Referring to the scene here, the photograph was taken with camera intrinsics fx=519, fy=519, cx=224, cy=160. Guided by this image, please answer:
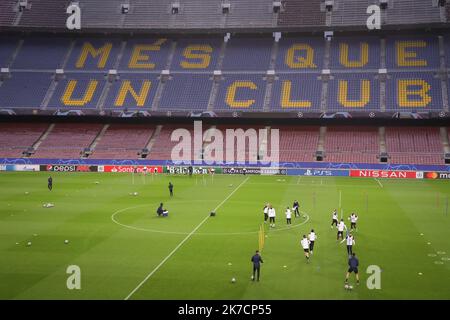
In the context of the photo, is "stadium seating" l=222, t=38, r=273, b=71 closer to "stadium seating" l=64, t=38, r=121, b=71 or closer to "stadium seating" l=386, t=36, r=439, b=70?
"stadium seating" l=64, t=38, r=121, b=71

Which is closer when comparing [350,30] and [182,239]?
[182,239]

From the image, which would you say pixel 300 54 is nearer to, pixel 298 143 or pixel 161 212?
pixel 298 143

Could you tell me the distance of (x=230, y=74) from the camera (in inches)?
2840

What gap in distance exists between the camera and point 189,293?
1967cm

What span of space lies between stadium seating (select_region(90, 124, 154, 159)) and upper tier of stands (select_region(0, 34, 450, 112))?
3560 mm

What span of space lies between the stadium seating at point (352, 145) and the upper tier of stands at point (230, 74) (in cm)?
341

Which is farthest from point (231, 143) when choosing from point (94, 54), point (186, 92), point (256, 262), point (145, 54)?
point (256, 262)

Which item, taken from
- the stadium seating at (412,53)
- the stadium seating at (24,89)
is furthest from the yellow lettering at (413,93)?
the stadium seating at (24,89)

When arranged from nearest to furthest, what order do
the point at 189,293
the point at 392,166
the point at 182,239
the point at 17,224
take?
the point at 189,293 → the point at 182,239 → the point at 17,224 → the point at 392,166

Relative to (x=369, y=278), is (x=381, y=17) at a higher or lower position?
higher

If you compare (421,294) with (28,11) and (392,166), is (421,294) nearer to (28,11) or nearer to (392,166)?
(392,166)

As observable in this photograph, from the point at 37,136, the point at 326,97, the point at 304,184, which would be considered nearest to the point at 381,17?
the point at 326,97

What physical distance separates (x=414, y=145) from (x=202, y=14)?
34.4 m

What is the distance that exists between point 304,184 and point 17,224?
28832mm
